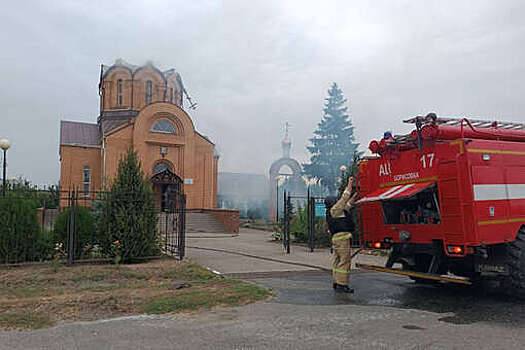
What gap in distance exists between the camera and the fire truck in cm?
773

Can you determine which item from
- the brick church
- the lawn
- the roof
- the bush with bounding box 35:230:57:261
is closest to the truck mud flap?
the lawn

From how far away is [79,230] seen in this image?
12500mm

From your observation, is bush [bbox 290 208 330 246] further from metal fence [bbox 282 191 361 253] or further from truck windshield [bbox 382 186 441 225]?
truck windshield [bbox 382 186 441 225]

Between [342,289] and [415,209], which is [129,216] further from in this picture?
[415,209]

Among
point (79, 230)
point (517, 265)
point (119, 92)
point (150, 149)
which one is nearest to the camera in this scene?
point (517, 265)

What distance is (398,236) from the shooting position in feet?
29.9

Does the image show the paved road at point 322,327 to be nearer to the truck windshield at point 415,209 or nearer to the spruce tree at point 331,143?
the truck windshield at point 415,209

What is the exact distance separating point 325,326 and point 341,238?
3111 mm

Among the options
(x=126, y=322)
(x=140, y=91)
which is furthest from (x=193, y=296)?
(x=140, y=91)

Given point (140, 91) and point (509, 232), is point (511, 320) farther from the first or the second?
point (140, 91)

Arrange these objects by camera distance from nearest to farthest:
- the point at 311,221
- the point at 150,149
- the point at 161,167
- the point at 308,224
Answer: the point at 311,221 < the point at 308,224 < the point at 150,149 < the point at 161,167

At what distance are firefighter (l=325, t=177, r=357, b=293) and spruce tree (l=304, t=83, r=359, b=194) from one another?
43425 mm

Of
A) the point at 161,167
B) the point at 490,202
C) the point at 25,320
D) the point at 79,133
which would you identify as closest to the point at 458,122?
the point at 490,202

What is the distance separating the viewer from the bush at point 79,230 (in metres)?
12.5
